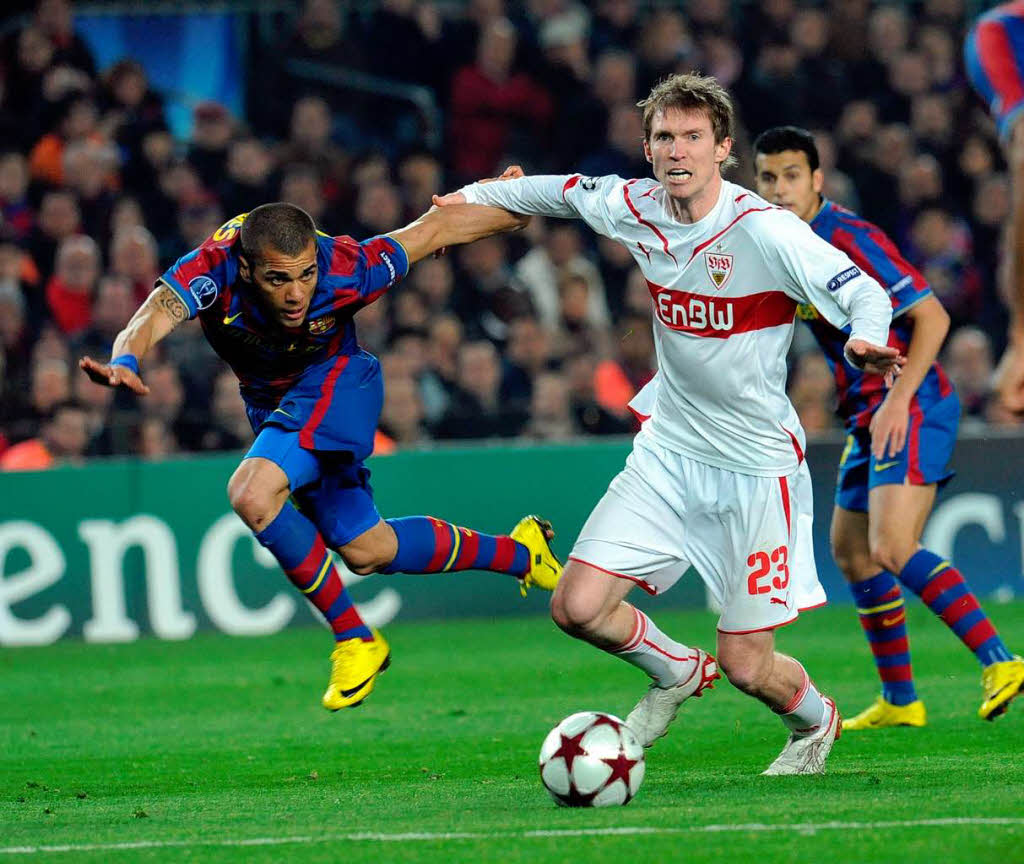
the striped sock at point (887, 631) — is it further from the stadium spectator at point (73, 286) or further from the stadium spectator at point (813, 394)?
the stadium spectator at point (73, 286)

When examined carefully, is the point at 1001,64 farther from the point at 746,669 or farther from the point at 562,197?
the point at 562,197

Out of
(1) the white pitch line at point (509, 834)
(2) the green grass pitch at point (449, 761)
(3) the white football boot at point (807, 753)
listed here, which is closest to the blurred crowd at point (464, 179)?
(2) the green grass pitch at point (449, 761)

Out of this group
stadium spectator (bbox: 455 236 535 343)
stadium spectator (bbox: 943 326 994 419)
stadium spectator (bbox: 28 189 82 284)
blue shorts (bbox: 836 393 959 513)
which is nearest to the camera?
blue shorts (bbox: 836 393 959 513)

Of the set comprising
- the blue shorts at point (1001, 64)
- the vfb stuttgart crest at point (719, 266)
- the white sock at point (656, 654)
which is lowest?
the white sock at point (656, 654)

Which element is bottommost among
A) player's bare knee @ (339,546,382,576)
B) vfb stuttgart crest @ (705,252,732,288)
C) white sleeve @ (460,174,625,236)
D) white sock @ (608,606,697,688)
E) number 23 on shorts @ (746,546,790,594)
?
white sock @ (608,606,697,688)

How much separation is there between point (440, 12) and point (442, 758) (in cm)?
995

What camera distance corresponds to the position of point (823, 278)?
5641mm

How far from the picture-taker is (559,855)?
185 inches

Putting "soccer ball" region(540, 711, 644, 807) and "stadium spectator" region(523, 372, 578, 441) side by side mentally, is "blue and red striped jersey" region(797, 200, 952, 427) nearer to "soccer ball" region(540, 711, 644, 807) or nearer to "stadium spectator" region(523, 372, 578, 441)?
"soccer ball" region(540, 711, 644, 807)

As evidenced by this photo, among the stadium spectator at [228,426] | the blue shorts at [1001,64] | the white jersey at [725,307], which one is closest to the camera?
the blue shorts at [1001,64]

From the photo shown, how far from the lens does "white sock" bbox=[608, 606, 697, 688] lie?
6230 millimetres

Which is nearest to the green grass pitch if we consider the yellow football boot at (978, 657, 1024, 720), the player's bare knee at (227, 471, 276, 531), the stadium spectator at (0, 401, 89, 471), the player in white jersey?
the yellow football boot at (978, 657, 1024, 720)

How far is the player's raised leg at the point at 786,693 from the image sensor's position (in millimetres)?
6008

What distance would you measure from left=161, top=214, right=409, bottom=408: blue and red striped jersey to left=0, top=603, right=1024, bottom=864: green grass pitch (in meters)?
1.60
